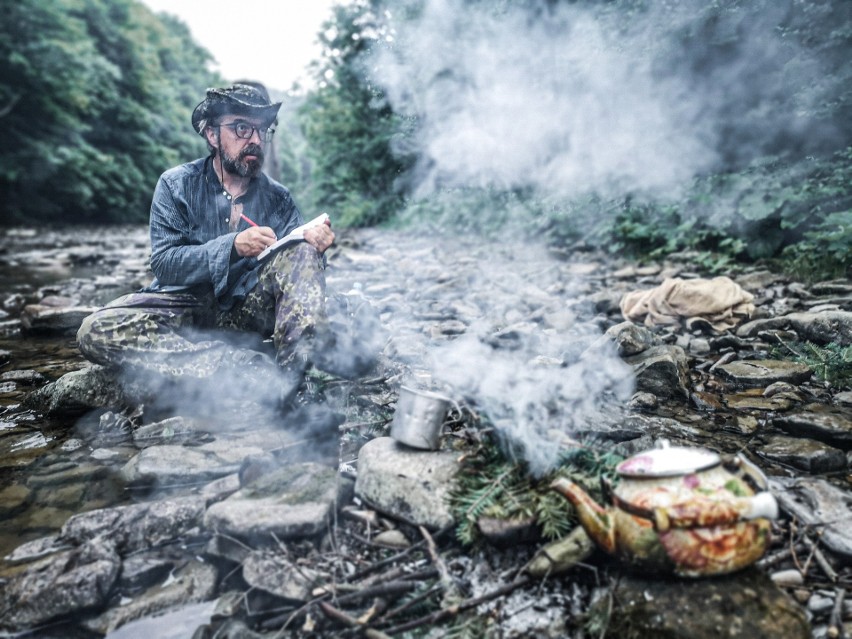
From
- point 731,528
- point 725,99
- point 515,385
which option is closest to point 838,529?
point 731,528

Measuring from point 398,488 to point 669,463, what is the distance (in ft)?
3.22

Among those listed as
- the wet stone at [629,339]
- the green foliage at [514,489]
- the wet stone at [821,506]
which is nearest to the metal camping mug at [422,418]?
the green foliage at [514,489]

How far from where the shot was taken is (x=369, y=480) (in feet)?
6.26

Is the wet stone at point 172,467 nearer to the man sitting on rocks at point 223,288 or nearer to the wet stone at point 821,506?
the man sitting on rocks at point 223,288

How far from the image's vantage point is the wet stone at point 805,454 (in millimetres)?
1972

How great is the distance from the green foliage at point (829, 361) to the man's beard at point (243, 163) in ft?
12.7

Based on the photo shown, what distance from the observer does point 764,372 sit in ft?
9.75

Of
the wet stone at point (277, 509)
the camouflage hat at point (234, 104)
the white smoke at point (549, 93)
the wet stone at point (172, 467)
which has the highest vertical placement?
the white smoke at point (549, 93)

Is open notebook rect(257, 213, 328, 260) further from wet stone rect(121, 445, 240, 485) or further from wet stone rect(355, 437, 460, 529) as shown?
wet stone rect(355, 437, 460, 529)

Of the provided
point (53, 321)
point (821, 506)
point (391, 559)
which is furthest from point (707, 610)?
point (53, 321)

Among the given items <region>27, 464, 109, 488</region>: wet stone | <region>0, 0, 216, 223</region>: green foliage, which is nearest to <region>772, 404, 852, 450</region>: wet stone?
<region>27, 464, 109, 488</region>: wet stone

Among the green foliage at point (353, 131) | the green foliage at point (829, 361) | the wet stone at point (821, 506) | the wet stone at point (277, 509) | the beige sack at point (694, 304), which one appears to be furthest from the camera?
the green foliage at point (353, 131)

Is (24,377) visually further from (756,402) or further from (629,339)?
(756,402)

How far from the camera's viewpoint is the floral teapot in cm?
124
